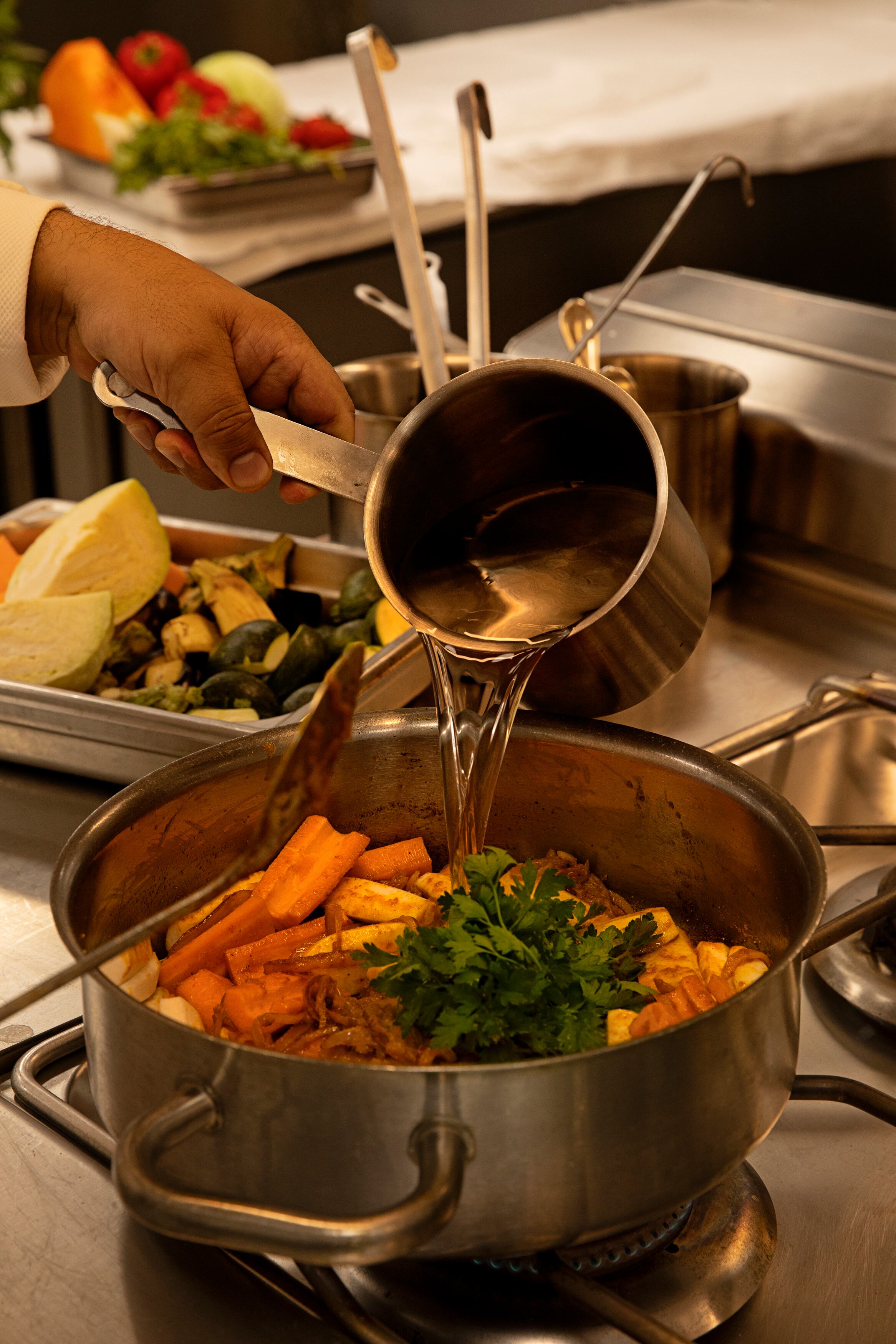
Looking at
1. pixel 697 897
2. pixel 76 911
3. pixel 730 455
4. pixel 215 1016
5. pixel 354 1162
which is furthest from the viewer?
pixel 730 455

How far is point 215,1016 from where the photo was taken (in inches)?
33.1

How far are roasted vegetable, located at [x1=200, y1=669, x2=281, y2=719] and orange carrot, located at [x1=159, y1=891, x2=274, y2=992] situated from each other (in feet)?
1.12

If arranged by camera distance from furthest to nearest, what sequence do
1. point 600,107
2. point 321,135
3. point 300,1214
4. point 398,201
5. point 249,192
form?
point 600,107 < point 321,135 < point 249,192 < point 398,201 < point 300,1214

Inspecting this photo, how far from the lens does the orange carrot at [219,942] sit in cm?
91

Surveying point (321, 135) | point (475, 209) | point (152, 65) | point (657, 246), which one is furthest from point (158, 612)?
point (152, 65)

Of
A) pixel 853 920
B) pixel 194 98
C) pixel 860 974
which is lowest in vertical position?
pixel 860 974

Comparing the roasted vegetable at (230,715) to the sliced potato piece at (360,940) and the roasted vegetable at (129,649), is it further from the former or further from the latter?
the sliced potato piece at (360,940)

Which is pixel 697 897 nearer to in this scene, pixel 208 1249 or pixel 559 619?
pixel 559 619

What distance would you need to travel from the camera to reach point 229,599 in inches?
55.9

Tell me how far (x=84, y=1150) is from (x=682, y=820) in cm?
44

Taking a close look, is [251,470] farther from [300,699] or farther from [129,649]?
[129,649]

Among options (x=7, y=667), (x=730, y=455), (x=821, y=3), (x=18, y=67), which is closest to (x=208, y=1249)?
(x=7, y=667)

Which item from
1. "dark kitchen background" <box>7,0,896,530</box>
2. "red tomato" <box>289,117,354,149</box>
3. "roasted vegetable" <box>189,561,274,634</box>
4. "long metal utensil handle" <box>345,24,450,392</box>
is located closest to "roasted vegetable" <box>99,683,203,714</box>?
"roasted vegetable" <box>189,561,274,634</box>

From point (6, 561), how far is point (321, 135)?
1820mm
